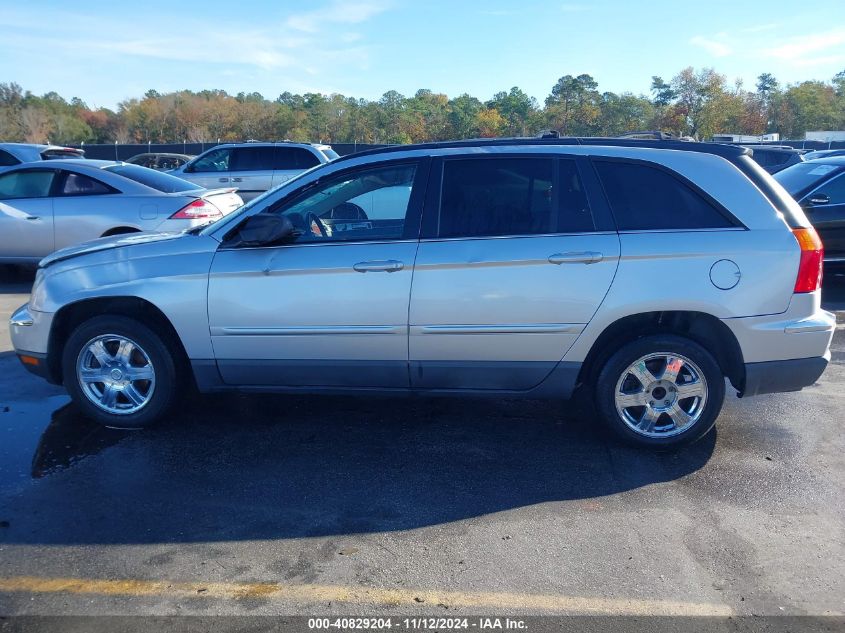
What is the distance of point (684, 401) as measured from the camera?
4629 mm

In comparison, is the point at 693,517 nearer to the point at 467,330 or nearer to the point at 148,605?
the point at 467,330

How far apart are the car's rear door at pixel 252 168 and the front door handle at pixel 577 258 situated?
39.1 feet

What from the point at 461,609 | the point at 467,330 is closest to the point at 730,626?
the point at 461,609

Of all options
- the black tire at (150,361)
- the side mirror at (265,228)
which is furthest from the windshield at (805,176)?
the black tire at (150,361)

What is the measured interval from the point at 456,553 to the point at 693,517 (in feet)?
4.21

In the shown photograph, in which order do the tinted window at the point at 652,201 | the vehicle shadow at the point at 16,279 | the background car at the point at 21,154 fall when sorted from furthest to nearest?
the background car at the point at 21,154
the vehicle shadow at the point at 16,279
the tinted window at the point at 652,201

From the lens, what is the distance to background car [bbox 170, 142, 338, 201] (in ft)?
50.7

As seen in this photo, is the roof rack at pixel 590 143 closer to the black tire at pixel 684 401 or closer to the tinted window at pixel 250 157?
the black tire at pixel 684 401

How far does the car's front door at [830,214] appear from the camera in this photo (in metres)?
9.41

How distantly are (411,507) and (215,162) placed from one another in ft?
42.8

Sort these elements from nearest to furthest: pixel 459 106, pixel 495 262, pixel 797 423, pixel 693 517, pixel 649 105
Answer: pixel 693 517
pixel 495 262
pixel 797 423
pixel 649 105
pixel 459 106

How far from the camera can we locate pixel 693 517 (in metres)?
3.87

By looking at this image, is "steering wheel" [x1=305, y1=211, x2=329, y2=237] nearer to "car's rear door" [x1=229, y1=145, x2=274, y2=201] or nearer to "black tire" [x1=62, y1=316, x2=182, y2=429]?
"black tire" [x1=62, y1=316, x2=182, y2=429]

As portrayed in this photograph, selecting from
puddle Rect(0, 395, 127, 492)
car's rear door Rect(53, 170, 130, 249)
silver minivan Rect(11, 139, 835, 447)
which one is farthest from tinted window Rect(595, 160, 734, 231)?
car's rear door Rect(53, 170, 130, 249)
